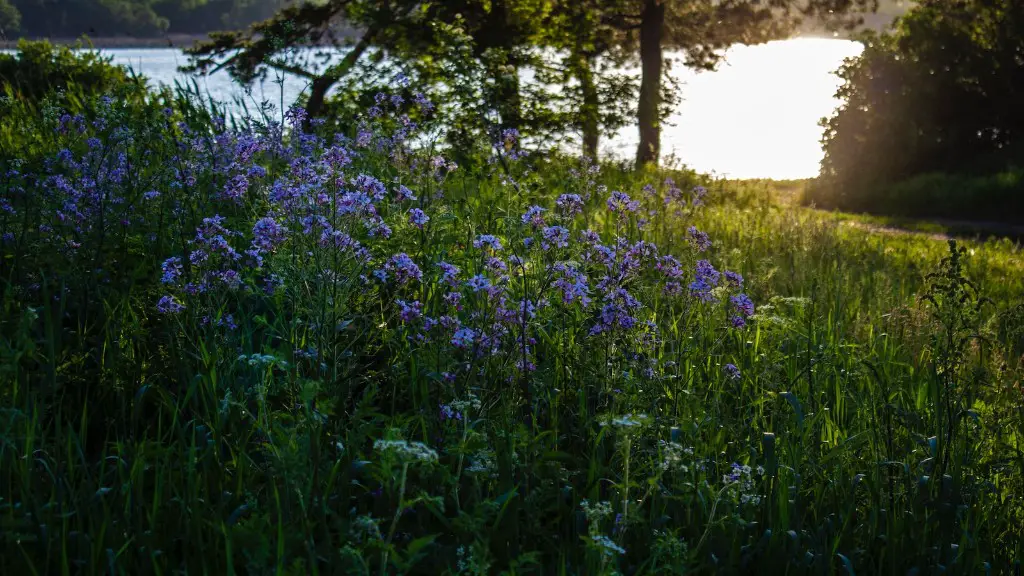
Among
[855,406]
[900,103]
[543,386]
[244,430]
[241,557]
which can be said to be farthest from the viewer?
[900,103]

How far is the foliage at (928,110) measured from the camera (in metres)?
21.4

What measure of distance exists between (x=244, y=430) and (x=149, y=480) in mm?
403

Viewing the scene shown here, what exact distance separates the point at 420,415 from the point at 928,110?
73.9ft

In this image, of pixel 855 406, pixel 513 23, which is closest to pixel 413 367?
pixel 855 406

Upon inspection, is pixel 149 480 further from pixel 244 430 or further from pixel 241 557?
pixel 241 557

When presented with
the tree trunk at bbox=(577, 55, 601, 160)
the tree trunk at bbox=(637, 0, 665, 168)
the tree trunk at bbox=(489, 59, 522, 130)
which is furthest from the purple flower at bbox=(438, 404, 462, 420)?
the tree trunk at bbox=(637, 0, 665, 168)

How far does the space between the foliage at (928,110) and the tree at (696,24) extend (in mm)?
2034

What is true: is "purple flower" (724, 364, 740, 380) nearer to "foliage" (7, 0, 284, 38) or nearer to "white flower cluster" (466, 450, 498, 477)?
"white flower cluster" (466, 450, 498, 477)

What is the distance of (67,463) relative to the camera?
10.8ft

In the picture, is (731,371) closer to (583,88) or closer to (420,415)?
(420,415)

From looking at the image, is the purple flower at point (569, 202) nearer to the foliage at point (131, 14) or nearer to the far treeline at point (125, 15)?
the far treeline at point (125, 15)

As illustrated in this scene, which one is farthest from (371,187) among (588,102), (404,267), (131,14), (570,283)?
(131,14)

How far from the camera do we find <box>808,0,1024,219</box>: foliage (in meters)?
21.4

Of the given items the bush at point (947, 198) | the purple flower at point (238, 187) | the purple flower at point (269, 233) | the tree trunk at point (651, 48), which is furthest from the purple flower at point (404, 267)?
the bush at point (947, 198)
